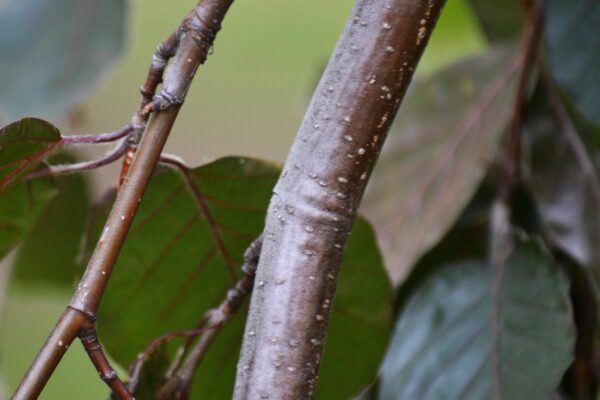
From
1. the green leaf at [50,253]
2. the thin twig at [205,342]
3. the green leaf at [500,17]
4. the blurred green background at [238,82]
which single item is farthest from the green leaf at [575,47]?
the blurred green background at [238,82]

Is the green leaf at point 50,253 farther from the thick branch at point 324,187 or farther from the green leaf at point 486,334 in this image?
the thick branch at point 324,187

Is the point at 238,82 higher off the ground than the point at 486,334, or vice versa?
the point at 238,82

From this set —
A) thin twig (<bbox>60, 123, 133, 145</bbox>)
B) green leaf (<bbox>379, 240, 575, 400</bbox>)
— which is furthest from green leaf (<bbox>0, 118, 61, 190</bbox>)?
green leaf (<bbox>379, 240, 575, 400</bbox>)

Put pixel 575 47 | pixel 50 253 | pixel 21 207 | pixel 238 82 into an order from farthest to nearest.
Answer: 1. pixel 238 82
2. pixel 50 253
3. pixel 575 47
4. pixel 21 207

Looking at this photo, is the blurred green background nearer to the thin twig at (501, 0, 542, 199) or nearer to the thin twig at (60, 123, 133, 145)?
the thin twig at (501, 0, 542, 199)

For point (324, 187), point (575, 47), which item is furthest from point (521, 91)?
point (324, 187)

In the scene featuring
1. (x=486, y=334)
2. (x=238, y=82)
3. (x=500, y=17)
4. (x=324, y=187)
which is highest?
(x=238, y=82)

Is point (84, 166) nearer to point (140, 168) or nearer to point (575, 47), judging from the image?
point (140, 168)
